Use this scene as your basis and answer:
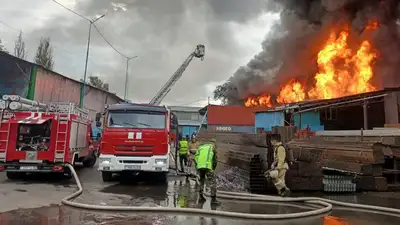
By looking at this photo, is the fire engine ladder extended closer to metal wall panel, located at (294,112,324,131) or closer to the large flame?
metal wall panel, located at (294,112,324,131)

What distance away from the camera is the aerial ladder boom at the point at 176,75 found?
47.8m

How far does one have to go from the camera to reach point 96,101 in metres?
37.9

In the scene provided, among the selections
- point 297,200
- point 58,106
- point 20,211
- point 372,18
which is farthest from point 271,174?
point 372,18

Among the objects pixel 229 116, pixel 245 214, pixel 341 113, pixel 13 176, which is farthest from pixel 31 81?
pixel 229 116

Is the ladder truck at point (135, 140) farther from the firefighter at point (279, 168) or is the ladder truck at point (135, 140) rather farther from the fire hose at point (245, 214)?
the firefighter at point (279, 168)

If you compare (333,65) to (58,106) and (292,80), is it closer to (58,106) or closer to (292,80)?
(292,80)

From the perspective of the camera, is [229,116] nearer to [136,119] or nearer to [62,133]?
[136,119]

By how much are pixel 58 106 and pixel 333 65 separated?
24.7 m

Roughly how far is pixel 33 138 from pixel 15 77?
14.8 m

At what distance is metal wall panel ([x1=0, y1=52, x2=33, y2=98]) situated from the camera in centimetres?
2442

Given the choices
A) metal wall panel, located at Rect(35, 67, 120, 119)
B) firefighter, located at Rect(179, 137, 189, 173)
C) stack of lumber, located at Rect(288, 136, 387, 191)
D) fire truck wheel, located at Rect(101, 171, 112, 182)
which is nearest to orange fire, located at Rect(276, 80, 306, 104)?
metal wall panel, located at Rect(35, 67, 120, 119)

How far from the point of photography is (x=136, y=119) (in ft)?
38.7

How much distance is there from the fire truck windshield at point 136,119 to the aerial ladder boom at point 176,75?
35.1m

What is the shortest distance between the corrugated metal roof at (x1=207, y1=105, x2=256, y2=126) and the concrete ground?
29.9m
